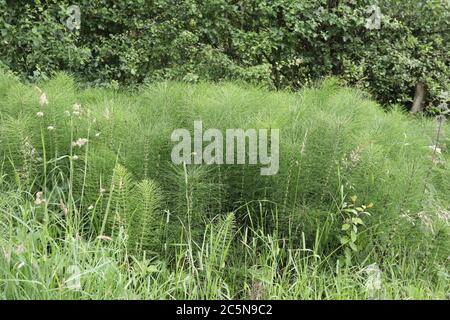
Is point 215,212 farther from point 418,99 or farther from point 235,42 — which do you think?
point 418,99

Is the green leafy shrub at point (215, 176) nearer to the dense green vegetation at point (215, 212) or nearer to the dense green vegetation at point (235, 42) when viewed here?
the dense green vegetation at point (215, 212)

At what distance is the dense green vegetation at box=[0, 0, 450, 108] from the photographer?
5176mm

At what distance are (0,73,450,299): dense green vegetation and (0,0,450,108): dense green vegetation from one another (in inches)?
82.1

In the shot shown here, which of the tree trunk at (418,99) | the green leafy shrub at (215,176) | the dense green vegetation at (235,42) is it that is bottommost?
the tree trunk at (418,99)

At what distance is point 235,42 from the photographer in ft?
18.7

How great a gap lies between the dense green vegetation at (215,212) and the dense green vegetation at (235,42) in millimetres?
2084

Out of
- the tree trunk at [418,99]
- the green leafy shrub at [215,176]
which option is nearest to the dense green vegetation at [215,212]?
the green leafy shrub at [215,176]

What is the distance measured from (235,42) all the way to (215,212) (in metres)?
3.26

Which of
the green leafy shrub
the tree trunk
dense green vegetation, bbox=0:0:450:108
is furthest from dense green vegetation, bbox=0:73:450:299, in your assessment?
the tree trunk

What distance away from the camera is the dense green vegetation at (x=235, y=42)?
518cm

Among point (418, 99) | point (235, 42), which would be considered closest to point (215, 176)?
point (235, 42)

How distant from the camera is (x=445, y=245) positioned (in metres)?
2.74

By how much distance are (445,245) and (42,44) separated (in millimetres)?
4079
